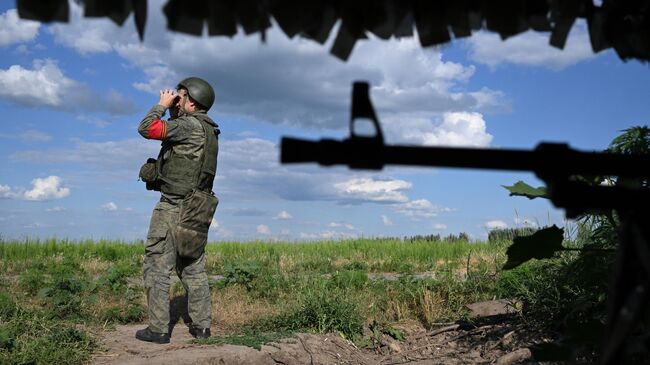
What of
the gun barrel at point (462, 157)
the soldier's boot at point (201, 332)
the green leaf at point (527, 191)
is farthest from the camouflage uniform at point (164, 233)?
the gun barrel at point (462, 157)

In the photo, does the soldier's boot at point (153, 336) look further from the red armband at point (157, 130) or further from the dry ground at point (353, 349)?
the red armband at point (157, 130)

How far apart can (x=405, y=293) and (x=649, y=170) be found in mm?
6212

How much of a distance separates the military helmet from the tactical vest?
7.9 inches

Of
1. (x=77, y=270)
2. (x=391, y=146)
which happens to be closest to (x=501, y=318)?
(x=391, y=146)

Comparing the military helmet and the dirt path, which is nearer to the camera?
the dirt path

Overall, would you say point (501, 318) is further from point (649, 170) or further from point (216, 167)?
point (649, 170)

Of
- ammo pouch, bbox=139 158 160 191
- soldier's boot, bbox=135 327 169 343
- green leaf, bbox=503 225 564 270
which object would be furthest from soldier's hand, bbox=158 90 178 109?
green leaf, bbox=503 225 564 270

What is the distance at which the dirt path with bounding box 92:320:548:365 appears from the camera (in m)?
6.09

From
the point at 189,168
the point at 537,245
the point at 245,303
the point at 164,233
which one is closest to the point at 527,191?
the point at 537,245

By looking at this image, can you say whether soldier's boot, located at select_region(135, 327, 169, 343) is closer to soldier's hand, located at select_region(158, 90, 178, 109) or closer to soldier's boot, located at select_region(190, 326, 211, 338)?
soldier's boot, located at select_region(190, 326, 211, 338)

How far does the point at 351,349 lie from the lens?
684 cm

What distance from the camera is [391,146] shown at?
2066 mm

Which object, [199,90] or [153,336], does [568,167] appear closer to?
[199,90]

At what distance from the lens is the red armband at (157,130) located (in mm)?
6707
